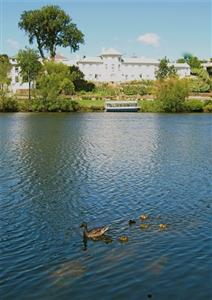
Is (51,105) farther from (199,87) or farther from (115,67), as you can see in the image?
(115,67)

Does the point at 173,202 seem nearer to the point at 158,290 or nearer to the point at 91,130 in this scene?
the point at 158,290

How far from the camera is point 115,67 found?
177 m

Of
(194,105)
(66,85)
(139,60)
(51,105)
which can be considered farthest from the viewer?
(139,60)

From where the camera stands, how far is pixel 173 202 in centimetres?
2411

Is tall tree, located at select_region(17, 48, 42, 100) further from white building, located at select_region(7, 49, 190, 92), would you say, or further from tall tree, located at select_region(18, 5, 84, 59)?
white building, located at select_region(7, 49, 190, 92)

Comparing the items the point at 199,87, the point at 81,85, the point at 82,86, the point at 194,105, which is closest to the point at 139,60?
the point at 199,87

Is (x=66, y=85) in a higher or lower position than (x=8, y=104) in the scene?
higher

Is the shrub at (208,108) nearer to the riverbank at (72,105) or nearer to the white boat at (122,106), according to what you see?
the riverbank at (72,105)

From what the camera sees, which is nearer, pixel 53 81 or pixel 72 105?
pixel 53 81

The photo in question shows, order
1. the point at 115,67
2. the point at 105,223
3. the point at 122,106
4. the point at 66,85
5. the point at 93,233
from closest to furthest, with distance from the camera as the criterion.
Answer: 1. the point at 93,233
2. the point at 105,223
3. the point at 66,85
4. the point at 122,106
5. the point at 115,67

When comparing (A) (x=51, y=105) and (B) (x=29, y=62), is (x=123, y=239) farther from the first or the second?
(B) (x=29, y=62)

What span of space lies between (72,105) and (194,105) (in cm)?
3055

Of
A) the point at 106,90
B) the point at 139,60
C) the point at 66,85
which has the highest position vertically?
the point at 139,60

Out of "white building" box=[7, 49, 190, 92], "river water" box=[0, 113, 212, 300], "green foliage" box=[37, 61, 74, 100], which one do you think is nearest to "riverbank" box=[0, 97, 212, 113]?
"green foliage" box=[37, 61, 74, 100]
